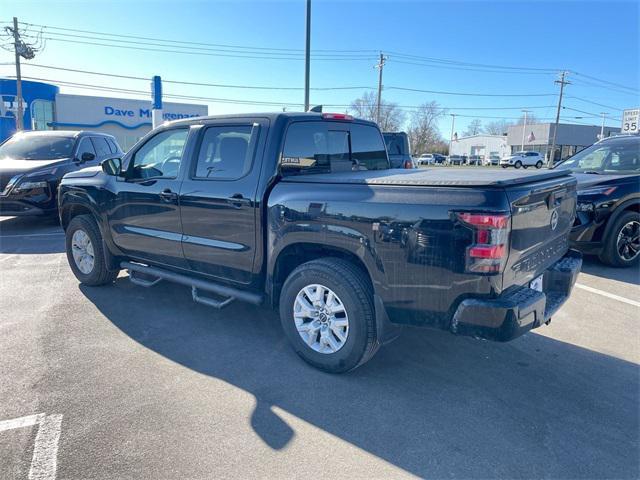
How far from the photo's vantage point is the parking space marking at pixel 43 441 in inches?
91.2

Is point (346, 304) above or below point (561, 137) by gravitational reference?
below

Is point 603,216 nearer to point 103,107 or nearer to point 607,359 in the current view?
point 607,359

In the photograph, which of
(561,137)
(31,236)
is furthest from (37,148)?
(561,137)

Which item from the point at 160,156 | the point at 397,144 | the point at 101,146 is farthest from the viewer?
the point at 397,144

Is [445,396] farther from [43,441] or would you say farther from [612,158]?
[612,158]

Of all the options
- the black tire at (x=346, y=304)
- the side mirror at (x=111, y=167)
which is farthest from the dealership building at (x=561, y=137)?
the black tire at (x=346, y=304)

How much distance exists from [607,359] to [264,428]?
9.34 ft

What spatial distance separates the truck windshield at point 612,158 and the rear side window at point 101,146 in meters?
9.58

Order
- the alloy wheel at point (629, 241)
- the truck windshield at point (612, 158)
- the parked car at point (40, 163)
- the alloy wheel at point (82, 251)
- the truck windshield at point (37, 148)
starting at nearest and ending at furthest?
the alloy wheel at point (82, 251) → the alloy wheel at point (629, 241) → the truck windshield at point (612, 158) → the parked car at point (40, 163) → the truck windshield at point (37, 148)

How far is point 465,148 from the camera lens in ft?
302

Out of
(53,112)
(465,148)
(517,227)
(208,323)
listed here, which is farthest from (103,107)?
(465,148)

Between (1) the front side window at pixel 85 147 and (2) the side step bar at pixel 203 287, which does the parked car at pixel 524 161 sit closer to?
(1) the front side window at pixel 85 147

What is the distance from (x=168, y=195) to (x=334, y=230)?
190 cm

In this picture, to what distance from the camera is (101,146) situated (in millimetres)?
10219
